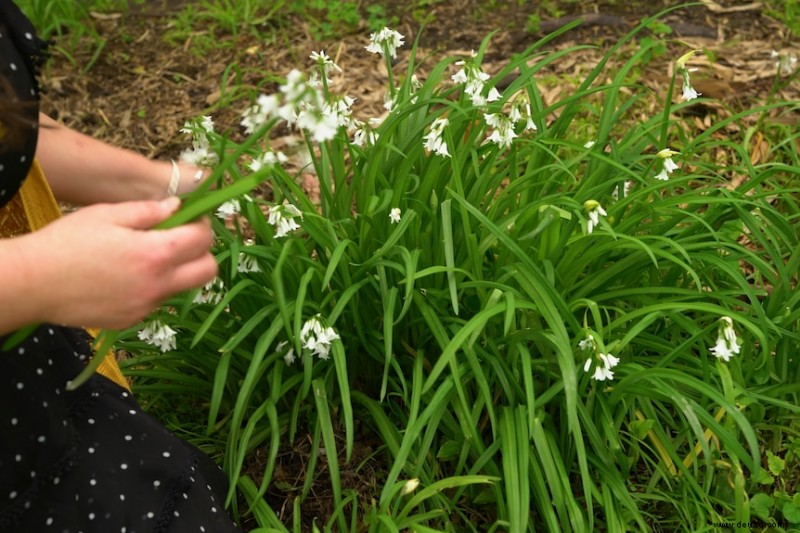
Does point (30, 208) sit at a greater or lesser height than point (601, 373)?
greater

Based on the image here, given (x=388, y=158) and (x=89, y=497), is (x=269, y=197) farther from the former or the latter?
(x=89, y=497)

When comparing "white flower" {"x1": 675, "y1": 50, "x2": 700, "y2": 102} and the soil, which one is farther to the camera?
the soil

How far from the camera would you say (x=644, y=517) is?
6.69 feet

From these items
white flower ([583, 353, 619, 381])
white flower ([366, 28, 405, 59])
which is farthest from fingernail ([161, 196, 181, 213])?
white flower ([366, 28, 405, 59])

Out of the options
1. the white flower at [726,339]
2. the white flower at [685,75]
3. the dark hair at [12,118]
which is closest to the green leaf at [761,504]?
the white flower at [726,339]

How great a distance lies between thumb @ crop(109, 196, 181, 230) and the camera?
1.07 meters

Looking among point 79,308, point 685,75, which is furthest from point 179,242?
point 685,75

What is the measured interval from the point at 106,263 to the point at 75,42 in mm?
3464

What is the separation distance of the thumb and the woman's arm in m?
0.52

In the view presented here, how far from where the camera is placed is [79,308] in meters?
1.06

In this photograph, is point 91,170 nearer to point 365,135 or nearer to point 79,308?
point 79,308

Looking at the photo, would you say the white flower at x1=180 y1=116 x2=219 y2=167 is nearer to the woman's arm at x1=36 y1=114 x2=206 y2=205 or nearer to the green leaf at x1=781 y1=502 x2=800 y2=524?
the woman's arm at x1=36 y1=114 x2=206 y2=205

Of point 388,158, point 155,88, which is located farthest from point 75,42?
point 388,158

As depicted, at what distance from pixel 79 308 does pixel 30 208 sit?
0.52m
